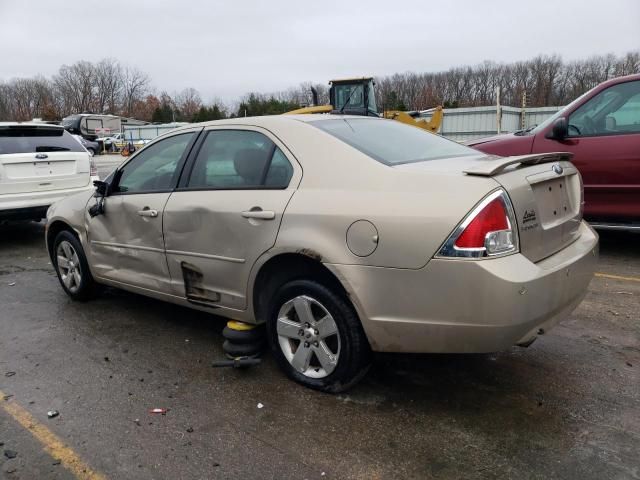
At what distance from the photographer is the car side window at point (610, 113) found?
18.6ft

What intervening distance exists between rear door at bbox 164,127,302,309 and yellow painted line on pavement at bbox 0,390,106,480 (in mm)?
1180

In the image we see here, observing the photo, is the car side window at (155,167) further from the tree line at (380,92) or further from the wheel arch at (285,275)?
the tree line at (380,92)

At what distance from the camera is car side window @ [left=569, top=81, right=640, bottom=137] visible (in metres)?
5.66

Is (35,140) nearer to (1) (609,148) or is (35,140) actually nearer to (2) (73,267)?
(2) (73,267)

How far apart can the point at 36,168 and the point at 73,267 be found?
3255mm

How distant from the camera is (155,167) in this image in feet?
13.6

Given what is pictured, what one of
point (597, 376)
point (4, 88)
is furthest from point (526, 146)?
point (4, 88)

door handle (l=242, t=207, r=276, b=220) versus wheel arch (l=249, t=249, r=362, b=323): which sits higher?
door handle (l=242, t=207, r=276, b=220)

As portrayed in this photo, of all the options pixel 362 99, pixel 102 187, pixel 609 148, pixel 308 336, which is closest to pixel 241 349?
pixel 308 336

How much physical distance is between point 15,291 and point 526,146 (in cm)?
566

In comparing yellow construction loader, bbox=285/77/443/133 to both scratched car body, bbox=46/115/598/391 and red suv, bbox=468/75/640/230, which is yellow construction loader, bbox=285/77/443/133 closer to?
red suv, bbox=468/75/640/230

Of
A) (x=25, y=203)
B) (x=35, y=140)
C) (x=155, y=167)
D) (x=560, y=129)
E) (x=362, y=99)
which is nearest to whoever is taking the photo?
(x=155, y=167)

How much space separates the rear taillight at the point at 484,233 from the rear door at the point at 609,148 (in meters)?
3.79

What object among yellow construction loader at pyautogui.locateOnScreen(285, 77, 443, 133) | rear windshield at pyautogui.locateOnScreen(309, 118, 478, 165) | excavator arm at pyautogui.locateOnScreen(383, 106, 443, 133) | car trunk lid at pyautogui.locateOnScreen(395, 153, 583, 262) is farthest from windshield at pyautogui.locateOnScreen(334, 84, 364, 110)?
car trunk lid at pyautogui.locateOnScreen(395, 153, 583, 262)
